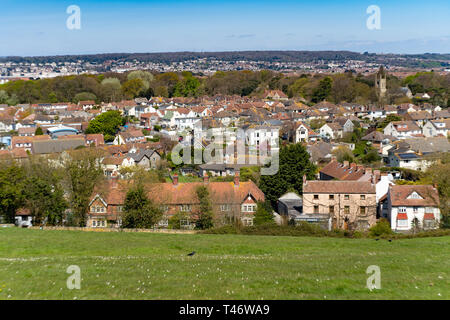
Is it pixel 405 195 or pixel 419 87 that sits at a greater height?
pixel 419 87

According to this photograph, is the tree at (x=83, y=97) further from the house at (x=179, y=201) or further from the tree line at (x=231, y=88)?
the house at (x=179, y=201)

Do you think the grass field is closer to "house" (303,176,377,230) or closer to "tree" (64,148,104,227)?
"tree" (64,148,104,227)

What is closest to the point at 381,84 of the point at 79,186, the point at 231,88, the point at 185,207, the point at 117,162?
the point at 231,88

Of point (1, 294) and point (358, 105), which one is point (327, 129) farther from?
point (1, 294)

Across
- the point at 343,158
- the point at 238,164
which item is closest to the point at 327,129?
the point at 343,158

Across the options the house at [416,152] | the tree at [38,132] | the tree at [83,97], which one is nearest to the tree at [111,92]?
the tree at [83,97]

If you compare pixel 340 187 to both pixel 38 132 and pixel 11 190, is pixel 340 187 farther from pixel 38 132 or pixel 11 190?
pixel 38 132
